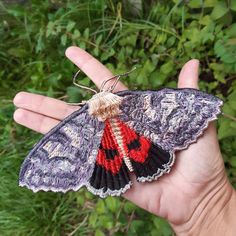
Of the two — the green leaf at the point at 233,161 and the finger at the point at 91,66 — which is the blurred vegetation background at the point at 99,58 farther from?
the finger at the point at 91,66

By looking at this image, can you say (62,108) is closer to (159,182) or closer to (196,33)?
(159,182)

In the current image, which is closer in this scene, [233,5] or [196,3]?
[233,5]

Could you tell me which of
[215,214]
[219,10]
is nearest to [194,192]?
[215,214]

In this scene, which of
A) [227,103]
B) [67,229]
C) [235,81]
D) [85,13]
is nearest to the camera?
[227,103]

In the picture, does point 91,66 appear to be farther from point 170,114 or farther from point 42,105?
point 170,114

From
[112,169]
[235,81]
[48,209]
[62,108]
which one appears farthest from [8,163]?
[235,81]

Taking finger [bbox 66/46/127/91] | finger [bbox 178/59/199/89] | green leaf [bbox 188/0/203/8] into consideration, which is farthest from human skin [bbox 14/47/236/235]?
green leaf [bbox 188/0/203/8]
